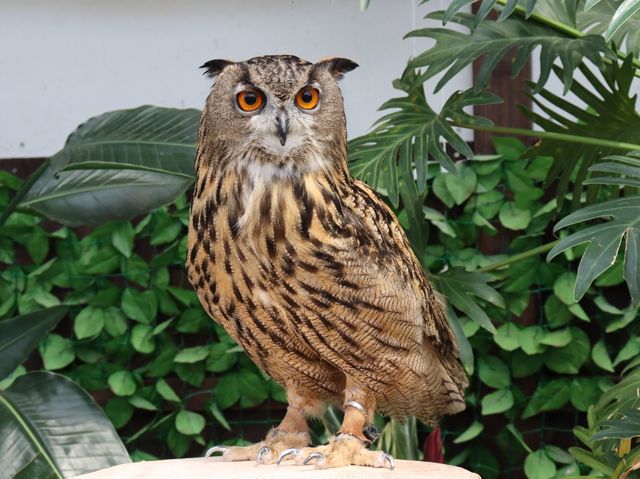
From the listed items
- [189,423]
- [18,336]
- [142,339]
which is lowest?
[189,423]

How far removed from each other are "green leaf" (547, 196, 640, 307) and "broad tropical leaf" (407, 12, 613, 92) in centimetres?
54

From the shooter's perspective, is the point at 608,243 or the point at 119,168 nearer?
the point at 608,243

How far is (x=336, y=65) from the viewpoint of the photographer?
158 cm

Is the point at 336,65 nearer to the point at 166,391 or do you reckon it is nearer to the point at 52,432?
the point at 52,432

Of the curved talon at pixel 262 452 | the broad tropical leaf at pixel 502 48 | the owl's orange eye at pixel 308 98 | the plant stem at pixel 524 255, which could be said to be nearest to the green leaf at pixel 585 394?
the plant stem at pixel 524 255

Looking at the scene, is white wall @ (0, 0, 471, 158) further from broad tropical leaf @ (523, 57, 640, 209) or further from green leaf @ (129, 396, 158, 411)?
green leaf @ (129, 396, 158, 411)

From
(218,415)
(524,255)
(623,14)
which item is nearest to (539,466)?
(524,255)

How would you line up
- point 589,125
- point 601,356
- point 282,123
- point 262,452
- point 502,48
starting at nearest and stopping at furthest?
point 282,123, point 262,452, point 502,48, point 589,125, point 601,356

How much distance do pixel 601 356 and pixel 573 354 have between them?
0.08m

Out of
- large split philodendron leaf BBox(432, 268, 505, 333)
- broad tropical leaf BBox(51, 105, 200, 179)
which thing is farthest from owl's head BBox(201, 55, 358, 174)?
broad tropical leaf BBox(51, 105, 200, 179)

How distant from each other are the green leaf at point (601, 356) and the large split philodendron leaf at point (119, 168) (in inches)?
52.0

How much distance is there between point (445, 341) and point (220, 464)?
498mm

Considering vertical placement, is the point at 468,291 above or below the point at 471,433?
above

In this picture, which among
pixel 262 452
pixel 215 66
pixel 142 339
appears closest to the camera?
pixel 215 66
